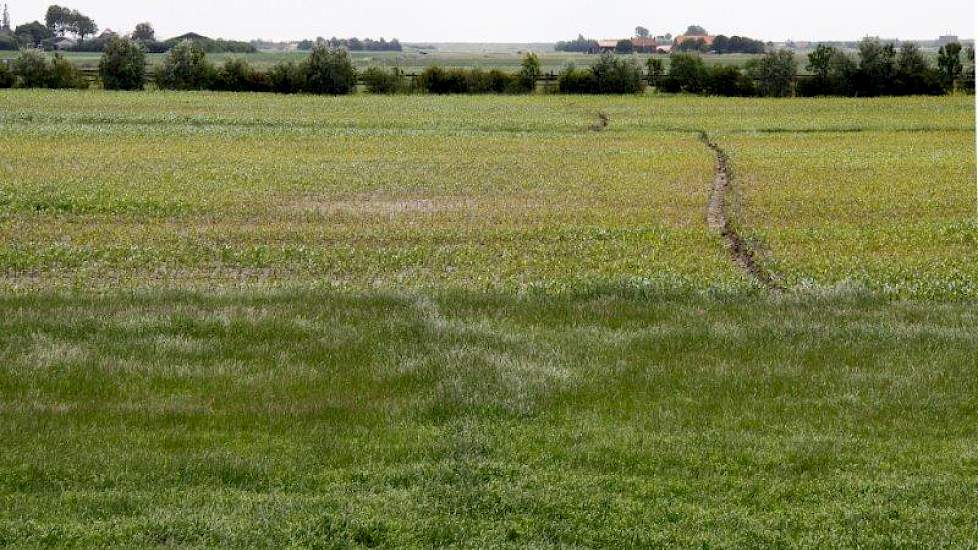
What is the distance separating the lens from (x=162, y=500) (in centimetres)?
757

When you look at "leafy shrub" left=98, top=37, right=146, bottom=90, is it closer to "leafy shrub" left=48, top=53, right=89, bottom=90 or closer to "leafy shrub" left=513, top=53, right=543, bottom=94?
"leafy shrub" left=48, top=53, right=89, bottom=90

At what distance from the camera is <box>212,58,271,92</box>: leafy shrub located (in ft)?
269

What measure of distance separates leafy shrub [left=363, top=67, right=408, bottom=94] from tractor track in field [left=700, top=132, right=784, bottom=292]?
48.3 meters

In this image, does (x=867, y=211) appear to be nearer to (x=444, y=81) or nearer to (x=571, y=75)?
(x=571, y=75)

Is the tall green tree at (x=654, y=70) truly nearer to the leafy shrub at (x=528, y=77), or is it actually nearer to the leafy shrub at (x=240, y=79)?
the leafy shrub at (x=528, y=77)

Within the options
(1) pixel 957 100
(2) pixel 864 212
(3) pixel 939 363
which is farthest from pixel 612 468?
(1) pixel 957 100

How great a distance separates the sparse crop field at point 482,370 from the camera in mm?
7430

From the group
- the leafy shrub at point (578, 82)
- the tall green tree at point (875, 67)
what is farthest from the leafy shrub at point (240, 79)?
the tall green tree at point (875, 67)

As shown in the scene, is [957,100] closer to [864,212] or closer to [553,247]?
[864,212]

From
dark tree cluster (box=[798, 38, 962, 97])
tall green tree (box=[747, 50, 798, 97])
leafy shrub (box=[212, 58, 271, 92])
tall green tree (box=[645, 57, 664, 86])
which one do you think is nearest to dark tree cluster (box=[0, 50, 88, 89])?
leafy shrub (box=[212, 58, 271, 92])

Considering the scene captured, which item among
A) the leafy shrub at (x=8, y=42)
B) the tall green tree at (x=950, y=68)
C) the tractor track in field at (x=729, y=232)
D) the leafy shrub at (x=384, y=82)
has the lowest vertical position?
the tractor track in field at (x=729, y=232)

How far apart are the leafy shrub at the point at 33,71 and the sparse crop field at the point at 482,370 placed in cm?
→ 5879

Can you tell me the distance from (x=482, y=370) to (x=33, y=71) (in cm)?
7839

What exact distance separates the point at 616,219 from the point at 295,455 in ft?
51.0
